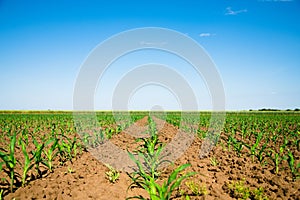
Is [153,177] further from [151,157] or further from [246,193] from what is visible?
[246,193]

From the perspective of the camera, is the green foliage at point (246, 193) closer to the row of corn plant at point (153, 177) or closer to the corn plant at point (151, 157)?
the row of corn plant at point (153, 177)

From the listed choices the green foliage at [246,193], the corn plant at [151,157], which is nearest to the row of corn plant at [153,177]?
the corn plant at [151,157]

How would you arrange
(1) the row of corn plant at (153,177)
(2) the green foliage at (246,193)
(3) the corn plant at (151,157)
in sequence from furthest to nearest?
(3) the corn plant at (151,157) < (2) the green foliage at (246,193) < (1) the row of corn plant at (153,177)

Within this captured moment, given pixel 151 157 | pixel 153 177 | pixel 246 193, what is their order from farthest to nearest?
pixel 151 157
pixel 153 177
pixel 246 193

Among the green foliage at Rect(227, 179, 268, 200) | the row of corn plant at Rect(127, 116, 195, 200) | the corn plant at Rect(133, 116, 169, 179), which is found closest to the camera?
the row of corn plant at Rect(127, 116, 195, 200)

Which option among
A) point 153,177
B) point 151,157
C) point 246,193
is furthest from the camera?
point 151,157

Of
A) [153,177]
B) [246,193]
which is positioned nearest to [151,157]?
[153,177]

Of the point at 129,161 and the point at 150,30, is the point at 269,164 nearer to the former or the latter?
the point at 129,161

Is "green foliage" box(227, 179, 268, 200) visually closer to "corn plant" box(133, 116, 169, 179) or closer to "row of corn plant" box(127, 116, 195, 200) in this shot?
"row of corn plant" box(127, 116, 195, 200)

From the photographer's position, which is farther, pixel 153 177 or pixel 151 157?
pixel 151 157

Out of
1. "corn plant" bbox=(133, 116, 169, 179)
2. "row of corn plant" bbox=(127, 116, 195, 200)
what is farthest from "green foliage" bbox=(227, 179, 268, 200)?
"corn plant" bbox=(133, 116, 169, 179)

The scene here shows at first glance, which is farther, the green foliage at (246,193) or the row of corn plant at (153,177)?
the green foliage at (246,193)

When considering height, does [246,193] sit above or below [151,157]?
below

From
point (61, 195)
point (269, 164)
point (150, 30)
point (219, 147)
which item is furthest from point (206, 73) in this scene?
point (61, 195)
